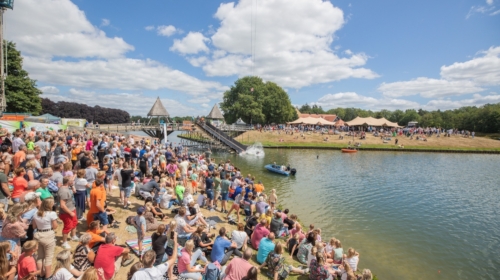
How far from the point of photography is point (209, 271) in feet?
21.6

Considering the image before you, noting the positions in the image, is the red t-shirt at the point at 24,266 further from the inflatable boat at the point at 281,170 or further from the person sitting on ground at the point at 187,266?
the inflatable boat at the point at 281,170

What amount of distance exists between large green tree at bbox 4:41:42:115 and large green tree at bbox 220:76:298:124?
4175 centimetres

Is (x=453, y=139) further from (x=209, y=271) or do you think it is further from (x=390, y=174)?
(x=209, y=271)

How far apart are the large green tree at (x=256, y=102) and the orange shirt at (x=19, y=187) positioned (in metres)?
60.0

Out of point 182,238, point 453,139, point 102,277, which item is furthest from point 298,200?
point 453,139

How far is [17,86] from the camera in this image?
34.5 meters

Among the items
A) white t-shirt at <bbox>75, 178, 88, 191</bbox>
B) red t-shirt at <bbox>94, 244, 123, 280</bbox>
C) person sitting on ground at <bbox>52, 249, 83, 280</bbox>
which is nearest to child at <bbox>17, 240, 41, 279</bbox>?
person sitting on ground at <bbox>52, 249, 83, 280</bbox>

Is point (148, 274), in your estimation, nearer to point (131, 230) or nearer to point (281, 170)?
point (131, 230)

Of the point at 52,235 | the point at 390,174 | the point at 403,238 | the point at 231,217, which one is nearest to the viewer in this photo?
the point at 52,235

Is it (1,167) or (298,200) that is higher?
(1,167)

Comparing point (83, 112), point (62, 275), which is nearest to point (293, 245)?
point (62, 275)

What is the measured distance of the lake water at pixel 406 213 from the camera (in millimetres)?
11250

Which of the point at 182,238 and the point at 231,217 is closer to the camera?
the point at 182,238

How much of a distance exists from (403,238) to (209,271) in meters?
11.4
